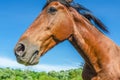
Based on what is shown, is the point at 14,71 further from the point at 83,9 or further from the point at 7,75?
the point at 83,9

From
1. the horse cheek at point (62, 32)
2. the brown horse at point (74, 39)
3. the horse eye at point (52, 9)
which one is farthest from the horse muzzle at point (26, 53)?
the horse eye at point (52, 9)

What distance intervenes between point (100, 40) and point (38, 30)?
1123 millimetres

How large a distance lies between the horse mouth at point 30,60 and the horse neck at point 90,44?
75 cm

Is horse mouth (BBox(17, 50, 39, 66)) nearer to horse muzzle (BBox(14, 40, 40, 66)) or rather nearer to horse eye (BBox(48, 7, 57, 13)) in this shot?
horse muzzle (BBox(14, 40, 40, 66))

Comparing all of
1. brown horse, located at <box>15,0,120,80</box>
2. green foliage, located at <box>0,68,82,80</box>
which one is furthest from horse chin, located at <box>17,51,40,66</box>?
green foliage, located at <box>0,68,82,80</box>

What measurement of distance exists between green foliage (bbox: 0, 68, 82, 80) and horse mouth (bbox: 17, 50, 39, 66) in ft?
39.6

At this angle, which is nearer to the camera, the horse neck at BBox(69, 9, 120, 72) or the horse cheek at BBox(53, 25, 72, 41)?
the horse cheek at BBox(53, 25, 72, 41)

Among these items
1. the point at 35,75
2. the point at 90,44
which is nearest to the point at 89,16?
the point at 90,44

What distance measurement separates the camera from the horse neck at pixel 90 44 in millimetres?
6734

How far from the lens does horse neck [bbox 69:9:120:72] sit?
6.73 metres

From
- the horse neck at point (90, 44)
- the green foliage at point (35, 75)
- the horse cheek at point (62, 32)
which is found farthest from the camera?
the green foliage at point (35, 75)

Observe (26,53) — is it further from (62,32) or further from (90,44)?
(90,44)

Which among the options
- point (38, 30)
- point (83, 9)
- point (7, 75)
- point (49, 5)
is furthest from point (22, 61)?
point (7, 75)

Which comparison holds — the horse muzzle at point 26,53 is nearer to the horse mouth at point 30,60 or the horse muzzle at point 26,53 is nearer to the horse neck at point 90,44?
the horse mouth at point 30,60
